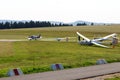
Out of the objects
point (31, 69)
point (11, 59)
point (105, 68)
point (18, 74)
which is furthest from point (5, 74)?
point (11, 59)

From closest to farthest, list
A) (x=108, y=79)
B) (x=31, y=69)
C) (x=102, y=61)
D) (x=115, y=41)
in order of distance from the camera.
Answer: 1. (x=108, y=79)
2. (x=31, y=69)
3. (x=102, y=61)
4. (x=115, y=41)

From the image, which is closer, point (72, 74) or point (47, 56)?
point (72, 74)

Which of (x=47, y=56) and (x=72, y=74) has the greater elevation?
(x=72, y=74)

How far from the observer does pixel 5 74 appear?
888 inches

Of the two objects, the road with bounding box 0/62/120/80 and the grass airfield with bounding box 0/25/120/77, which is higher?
the road with bounding box 0/62/120/80

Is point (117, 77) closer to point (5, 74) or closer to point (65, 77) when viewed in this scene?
point (65, 77)

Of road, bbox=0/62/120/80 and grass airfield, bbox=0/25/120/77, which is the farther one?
grass airfield, bbox=0/25/120/77

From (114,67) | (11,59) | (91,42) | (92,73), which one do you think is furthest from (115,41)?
(92,73)

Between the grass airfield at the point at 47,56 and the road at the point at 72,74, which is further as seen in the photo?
the grass airfield at the point at 47,56

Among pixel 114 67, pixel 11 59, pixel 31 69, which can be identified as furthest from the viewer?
pixel 11 59

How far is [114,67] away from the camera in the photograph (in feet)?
89.1

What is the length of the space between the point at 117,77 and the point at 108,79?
117 centimetres

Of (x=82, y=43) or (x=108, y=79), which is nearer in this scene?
(x=108, y=79)

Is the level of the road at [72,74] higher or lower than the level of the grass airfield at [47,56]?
higher
